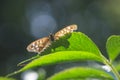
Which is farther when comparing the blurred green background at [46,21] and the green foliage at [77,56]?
the blurred green background at [46,21]

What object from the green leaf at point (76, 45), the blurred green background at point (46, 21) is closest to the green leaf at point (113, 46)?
the green leaf at point (76, 45)

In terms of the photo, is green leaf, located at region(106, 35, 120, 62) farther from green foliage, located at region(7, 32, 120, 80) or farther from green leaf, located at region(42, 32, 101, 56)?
green leaf, located at region(42, 32, 101, 56)

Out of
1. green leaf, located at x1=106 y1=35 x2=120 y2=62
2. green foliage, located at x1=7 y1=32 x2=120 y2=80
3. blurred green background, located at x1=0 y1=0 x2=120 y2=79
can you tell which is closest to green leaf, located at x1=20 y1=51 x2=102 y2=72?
green foliage, located at x1=7 y1=32 x2=120 y2=80

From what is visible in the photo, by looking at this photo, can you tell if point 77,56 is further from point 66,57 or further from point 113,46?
point 113,46

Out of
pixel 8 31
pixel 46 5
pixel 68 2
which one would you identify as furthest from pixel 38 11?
pixel 8 31

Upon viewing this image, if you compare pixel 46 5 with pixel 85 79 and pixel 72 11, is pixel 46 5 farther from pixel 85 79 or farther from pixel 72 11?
pixel 85 79

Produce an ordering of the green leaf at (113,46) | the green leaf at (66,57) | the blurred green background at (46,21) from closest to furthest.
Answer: the green leaf at (66,57), the green leaf at (113,46), the blurred green background at (46,21)

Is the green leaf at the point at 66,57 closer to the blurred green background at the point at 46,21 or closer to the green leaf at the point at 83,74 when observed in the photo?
the green leaf at the point at 83,74
